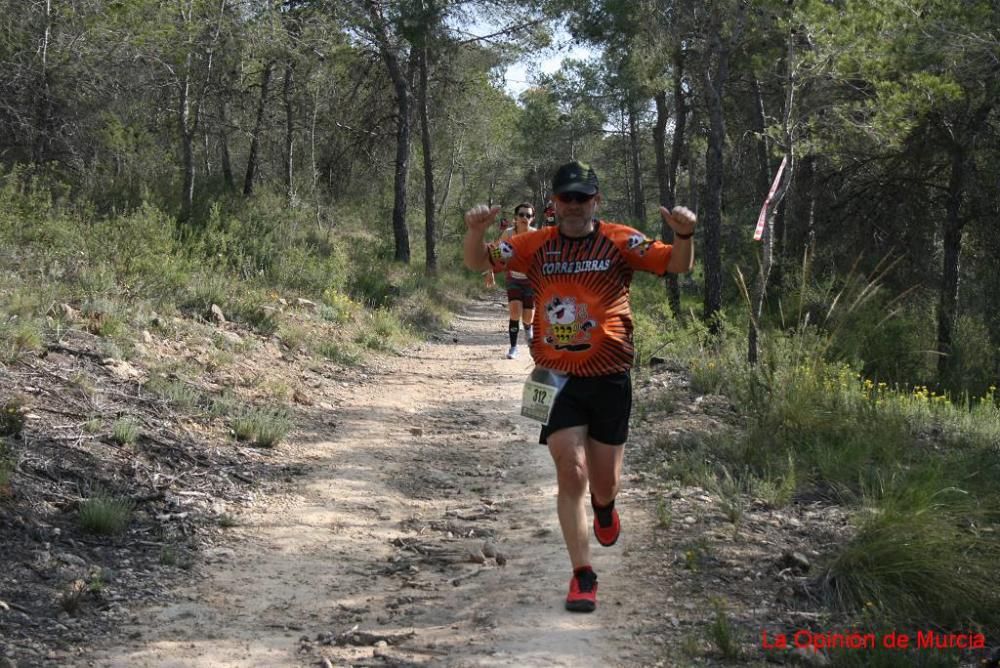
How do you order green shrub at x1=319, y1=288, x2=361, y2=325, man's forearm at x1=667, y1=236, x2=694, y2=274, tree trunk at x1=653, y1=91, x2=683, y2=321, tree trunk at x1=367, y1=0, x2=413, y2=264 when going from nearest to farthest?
man's forearm at x1=667, y1=236, x2=694, y2=274, green shrub at x1=319, y1=288, x2=361, y2=325, tree trunk at x1=653, y1=91, x2=683, y2=321, tree trunk at x1=367, y1=0, x2=413, y2=264

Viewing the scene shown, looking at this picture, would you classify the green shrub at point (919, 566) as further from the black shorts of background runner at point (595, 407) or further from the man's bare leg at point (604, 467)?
the black shorts of background runner at point (595, 407)

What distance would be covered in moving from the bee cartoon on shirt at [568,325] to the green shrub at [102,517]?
2642 millimetres

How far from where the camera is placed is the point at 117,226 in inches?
413

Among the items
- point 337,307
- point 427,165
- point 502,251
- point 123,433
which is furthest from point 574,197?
point 427,165

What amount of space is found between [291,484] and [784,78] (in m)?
7.90

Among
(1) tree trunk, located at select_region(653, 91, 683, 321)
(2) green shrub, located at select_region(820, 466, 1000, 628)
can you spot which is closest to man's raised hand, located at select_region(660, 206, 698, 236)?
(2) green shrub, located at select_region(820, 466, 1000, 628)

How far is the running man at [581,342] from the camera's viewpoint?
159 inches

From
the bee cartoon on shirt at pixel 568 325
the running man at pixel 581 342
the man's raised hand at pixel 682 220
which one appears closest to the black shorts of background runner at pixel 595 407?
the running man at pixel 581 342

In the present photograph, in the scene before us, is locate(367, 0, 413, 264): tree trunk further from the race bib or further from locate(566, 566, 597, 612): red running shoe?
locate(566, 566, 597, 612): red running shoe

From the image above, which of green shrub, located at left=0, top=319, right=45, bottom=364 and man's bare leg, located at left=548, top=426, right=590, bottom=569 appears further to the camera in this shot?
green shrub, located at left=0, top=319, right=45, bottom=364

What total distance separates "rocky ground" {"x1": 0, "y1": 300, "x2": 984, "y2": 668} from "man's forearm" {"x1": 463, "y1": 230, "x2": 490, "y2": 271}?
1635 millimetres

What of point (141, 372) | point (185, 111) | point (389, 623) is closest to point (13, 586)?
point (389, 623)

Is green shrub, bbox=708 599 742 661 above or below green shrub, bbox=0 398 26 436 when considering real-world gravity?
below

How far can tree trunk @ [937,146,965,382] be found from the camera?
614 inches
